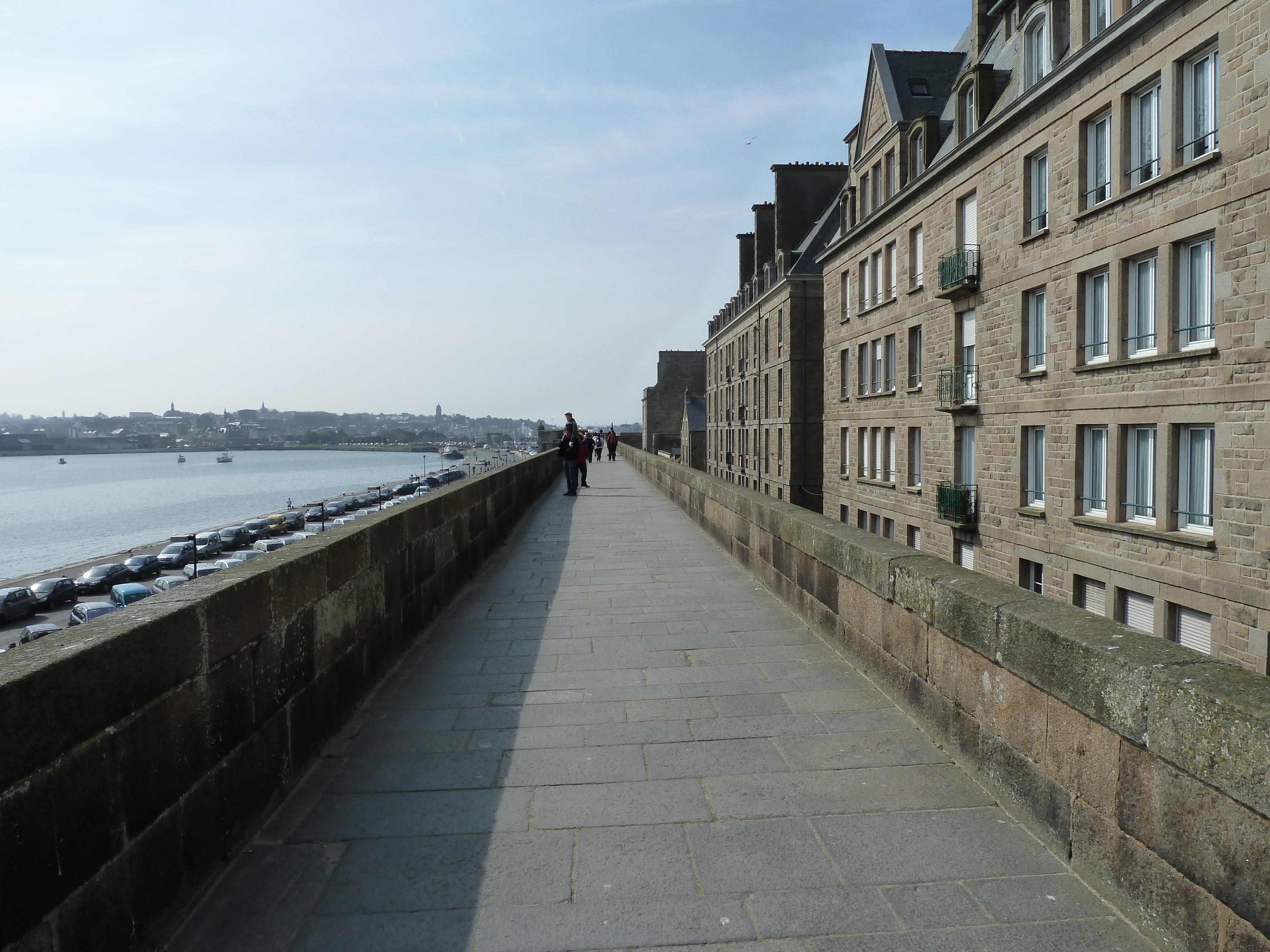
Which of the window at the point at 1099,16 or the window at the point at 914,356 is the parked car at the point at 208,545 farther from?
the window at the point at 914,356

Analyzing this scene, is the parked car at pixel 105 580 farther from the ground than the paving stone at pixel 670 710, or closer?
closer

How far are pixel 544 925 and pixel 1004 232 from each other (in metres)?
21.9

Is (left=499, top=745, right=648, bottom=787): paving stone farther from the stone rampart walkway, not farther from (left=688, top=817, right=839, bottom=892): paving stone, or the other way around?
(left=688, top=817, right=839, bottom=892): paving stone

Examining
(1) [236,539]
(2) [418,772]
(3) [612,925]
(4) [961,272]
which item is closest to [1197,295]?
(4) [961,272]

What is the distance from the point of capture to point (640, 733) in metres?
4.57

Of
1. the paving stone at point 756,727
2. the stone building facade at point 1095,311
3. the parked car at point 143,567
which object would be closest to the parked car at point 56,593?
the parked car at point 143,567

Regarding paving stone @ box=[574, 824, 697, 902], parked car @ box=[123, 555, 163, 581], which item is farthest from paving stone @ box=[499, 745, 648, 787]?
parked car @ box=[123, 555, 163, 581]

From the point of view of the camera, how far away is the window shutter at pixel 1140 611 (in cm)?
1684

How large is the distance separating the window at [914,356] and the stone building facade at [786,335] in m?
11.9

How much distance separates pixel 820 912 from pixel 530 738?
1.97m

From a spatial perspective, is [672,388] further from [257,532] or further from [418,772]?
[418,772]

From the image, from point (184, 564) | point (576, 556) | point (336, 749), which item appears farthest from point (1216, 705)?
point (576, 556)

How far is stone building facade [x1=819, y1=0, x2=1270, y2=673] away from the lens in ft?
48.4

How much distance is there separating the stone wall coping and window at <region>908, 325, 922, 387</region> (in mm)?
23386
